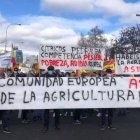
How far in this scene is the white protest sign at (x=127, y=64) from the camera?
619 inches

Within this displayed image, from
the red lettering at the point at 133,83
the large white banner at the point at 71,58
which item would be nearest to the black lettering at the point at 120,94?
the red lettering at the point at 133,83

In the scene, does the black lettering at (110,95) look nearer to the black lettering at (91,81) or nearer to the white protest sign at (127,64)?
the black lettering at (91,81)

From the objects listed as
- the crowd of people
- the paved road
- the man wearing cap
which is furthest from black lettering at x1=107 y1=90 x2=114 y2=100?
the man wearing cap

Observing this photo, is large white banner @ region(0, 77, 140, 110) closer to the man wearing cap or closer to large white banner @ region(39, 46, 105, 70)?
the man wearing cap

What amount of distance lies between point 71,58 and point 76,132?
450 cm

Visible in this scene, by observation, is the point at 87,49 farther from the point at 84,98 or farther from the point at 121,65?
the point at 84,98

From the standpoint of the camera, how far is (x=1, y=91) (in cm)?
1285

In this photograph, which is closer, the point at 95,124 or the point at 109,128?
the point at 109,128

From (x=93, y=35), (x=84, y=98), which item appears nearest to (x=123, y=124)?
(x=84, y=98)

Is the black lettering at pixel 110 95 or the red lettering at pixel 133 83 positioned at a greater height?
the red lettering at pixel 133 83

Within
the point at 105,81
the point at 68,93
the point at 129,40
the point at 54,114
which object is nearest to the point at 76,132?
the point at 68,93

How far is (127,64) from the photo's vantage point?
15.9 m

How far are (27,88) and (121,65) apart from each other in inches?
164

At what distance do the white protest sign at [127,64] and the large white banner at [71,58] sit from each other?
3.04 feet
